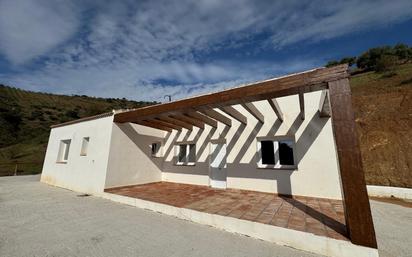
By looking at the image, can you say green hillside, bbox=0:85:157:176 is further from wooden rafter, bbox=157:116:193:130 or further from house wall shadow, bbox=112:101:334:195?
wooden rafter, bbox=157:116:193:130

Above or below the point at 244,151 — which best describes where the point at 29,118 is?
above

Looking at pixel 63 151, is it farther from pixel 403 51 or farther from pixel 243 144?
pixel 403 51

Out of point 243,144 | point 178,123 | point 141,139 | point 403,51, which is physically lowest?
point 243,144

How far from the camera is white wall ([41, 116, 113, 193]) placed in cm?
713

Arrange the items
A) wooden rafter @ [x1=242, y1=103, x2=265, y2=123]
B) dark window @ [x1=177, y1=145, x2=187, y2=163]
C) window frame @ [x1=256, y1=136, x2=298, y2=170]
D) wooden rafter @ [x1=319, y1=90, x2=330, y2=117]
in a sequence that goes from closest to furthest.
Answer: wooden rafter @ [x1=319, y1=90, x2=330, y2=117] < wooden rafter @ [x1=242, y1=103, x2=265, y2=123] < window frame @ [x1=256, y1=136, x2=298, y2=170] < dark window @ [x1=177, y1=145, x2=187, y2=163]

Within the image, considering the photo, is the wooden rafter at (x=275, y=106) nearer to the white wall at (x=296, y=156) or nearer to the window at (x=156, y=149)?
the white wall at (x=296, y=156)

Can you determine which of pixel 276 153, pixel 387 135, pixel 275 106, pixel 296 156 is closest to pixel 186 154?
pixel 276 153

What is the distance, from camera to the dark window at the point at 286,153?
638cm

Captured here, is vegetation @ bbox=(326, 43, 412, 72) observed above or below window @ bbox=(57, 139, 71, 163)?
above

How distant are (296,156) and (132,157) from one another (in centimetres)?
673

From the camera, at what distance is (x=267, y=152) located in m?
6.82

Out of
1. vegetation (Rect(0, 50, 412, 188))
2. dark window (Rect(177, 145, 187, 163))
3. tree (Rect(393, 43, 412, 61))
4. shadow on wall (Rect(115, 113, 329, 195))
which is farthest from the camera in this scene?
tree (Rect(393, 43, 412, 61))

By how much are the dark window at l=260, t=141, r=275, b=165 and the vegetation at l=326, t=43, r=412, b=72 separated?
1920 centimetres

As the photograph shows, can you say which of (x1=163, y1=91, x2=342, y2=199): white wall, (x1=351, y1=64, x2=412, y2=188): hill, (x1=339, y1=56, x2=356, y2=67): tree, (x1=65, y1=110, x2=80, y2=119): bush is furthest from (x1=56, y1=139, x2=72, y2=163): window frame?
(x1=339, y1=56, x2=356, y2=67): tree
